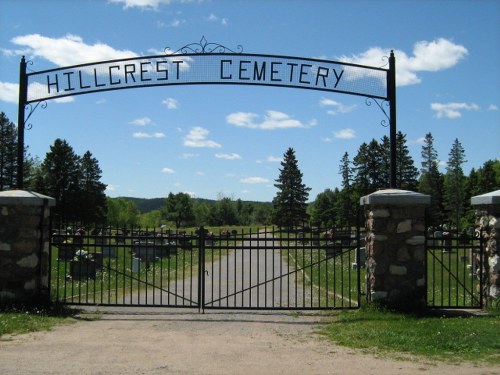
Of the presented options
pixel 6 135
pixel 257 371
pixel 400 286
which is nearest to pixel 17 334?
pixel 257 371

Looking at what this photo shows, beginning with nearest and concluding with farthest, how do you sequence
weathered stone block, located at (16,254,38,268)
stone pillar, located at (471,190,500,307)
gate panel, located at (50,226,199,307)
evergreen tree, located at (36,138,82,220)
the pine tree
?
1. stone pillar, located at (471,190,500,307)
2. weathered stone block, located at (16,254,38,268)
3. gate panel, located at (50,226,199,307)
4. the pine tree
5. evergreen tree, located at (36,138,82,220)

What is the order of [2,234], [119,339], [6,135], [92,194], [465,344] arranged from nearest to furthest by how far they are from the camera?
[465,344] < [119,339] < [2,234] < [6,135] < [92,194]

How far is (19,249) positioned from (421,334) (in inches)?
275

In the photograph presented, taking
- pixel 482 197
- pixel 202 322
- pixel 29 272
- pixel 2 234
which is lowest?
pixel 202 322

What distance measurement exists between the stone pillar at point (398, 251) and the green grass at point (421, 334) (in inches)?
15.0

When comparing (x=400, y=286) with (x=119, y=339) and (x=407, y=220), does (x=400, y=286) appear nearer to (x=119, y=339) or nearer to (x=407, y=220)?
(x=407, y=220)

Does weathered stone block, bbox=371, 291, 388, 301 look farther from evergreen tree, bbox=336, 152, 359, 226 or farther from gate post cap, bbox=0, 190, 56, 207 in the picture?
evergreen tree, bbox=336, 152, 359, 226

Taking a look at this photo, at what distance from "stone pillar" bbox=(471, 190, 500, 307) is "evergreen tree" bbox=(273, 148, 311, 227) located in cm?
6182

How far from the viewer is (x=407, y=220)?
966cm

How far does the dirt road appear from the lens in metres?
6.24

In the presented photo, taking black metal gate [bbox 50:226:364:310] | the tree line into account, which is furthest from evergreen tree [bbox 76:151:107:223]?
black metal gate [bbox 50:226:364:310]

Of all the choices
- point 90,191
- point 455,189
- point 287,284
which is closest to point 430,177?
point 455,189

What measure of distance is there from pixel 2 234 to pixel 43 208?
0.83 meters

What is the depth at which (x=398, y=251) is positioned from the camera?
9633 mm
